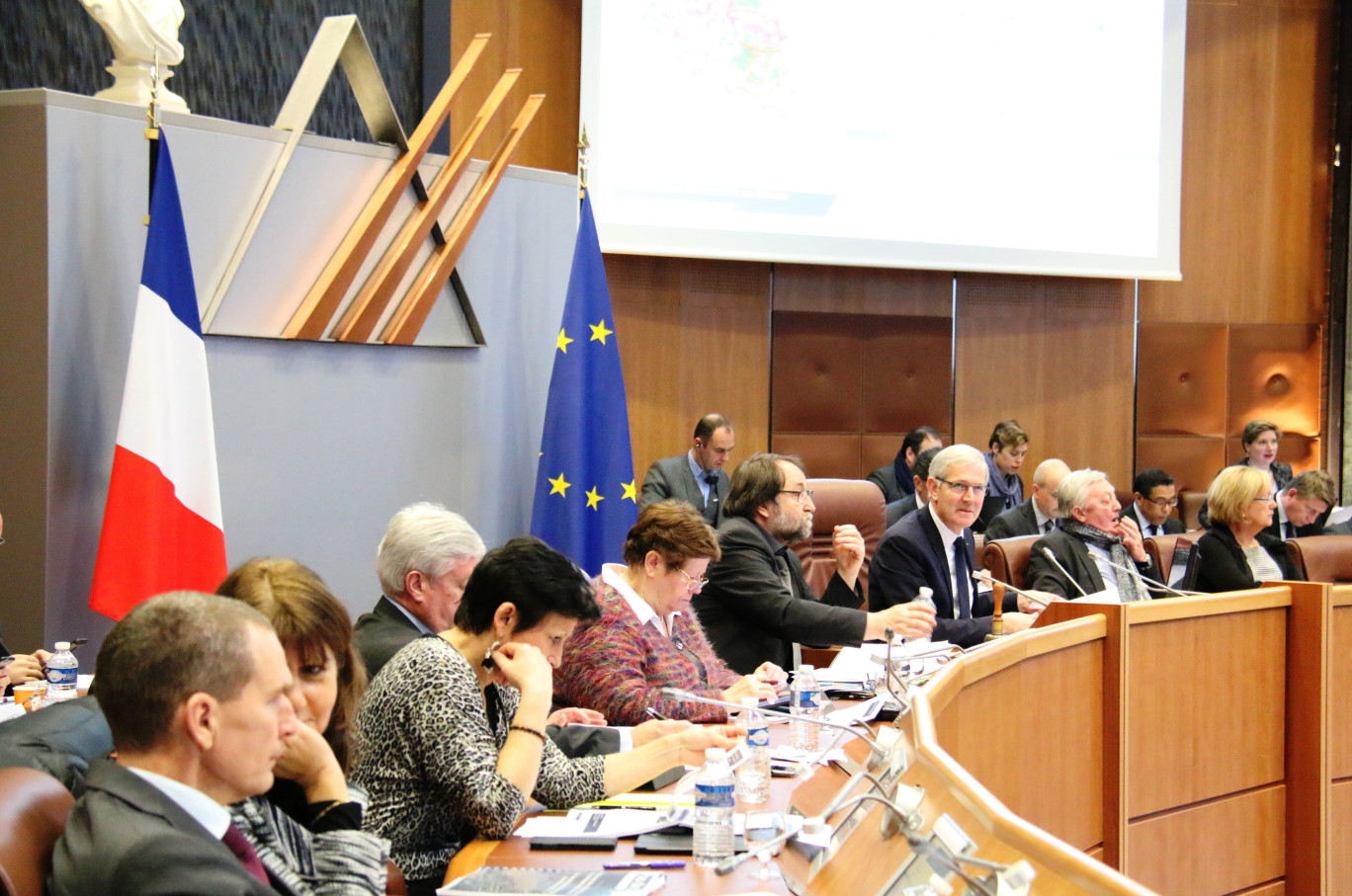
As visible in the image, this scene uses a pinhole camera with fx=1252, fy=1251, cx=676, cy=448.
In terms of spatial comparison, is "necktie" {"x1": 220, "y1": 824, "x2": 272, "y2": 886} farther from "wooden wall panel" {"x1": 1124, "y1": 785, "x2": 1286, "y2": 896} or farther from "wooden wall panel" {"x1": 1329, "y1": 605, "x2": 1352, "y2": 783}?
"wooden wall panel" {"x1": 1329, "y1": 605, "x2": 1352, "y2": 783}

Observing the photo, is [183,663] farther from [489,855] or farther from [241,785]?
[489,855]

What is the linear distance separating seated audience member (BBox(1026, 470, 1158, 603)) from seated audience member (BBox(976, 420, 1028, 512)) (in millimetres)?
2082

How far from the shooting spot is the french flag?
3.14m

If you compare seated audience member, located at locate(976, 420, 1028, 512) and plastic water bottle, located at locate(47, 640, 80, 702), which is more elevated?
seated audience member, located at locate(976, 420, 1028, 512)

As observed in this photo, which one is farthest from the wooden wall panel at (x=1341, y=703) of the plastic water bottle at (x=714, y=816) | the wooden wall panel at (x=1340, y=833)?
the plastic water bottle at (x=714, y=816)

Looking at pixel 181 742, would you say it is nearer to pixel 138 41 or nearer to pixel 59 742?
pixel 59 742

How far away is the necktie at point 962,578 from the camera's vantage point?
432 cm

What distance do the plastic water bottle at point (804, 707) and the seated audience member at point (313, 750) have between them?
113cm

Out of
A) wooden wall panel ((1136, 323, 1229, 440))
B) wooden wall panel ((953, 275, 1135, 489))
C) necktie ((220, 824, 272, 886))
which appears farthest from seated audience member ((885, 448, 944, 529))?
necktie ((220, 824, 272, 886))

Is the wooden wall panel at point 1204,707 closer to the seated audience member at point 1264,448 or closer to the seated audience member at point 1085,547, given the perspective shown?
the seated audience member at point 1085,547

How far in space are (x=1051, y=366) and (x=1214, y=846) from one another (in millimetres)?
5029

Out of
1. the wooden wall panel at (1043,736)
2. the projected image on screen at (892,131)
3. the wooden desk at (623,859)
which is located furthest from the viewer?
the projected image on screen at (892,131)

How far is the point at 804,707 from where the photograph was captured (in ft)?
9.78

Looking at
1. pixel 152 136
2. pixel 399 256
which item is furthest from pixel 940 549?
pixel 152 136
